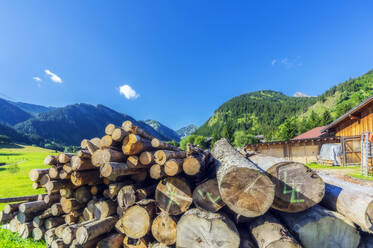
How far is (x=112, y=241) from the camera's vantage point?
9.96ft

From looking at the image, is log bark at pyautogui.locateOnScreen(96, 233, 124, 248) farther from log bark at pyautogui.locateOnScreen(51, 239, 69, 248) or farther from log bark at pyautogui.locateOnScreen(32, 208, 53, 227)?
log bark at pyautogui.locateOnScreen(32, 208, 53, 227)

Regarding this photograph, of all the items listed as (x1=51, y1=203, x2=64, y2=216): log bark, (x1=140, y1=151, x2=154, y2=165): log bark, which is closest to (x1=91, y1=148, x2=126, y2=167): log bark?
(x1=140, y1=151, x2=154, y2=165): log bark

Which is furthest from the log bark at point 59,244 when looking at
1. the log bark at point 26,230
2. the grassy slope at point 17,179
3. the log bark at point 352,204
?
the grassy slope at point 17,179

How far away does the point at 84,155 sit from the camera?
11.1 feet

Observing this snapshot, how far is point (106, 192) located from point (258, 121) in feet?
433

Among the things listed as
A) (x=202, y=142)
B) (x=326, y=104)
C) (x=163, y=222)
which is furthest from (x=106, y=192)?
(x=326, y=104)

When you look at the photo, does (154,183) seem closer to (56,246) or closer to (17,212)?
(56,246)

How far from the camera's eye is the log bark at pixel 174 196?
2900 millimetres

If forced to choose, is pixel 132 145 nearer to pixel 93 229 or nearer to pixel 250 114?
pixel 93 229

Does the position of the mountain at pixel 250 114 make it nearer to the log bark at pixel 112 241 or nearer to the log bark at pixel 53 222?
the log bark at pixel 53 222

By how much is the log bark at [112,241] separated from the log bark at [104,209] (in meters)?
0.40

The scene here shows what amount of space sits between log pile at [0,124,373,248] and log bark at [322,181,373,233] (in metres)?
0.02

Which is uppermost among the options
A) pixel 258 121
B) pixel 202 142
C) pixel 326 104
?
pixel 326 104

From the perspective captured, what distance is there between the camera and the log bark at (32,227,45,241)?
3.82 metres
